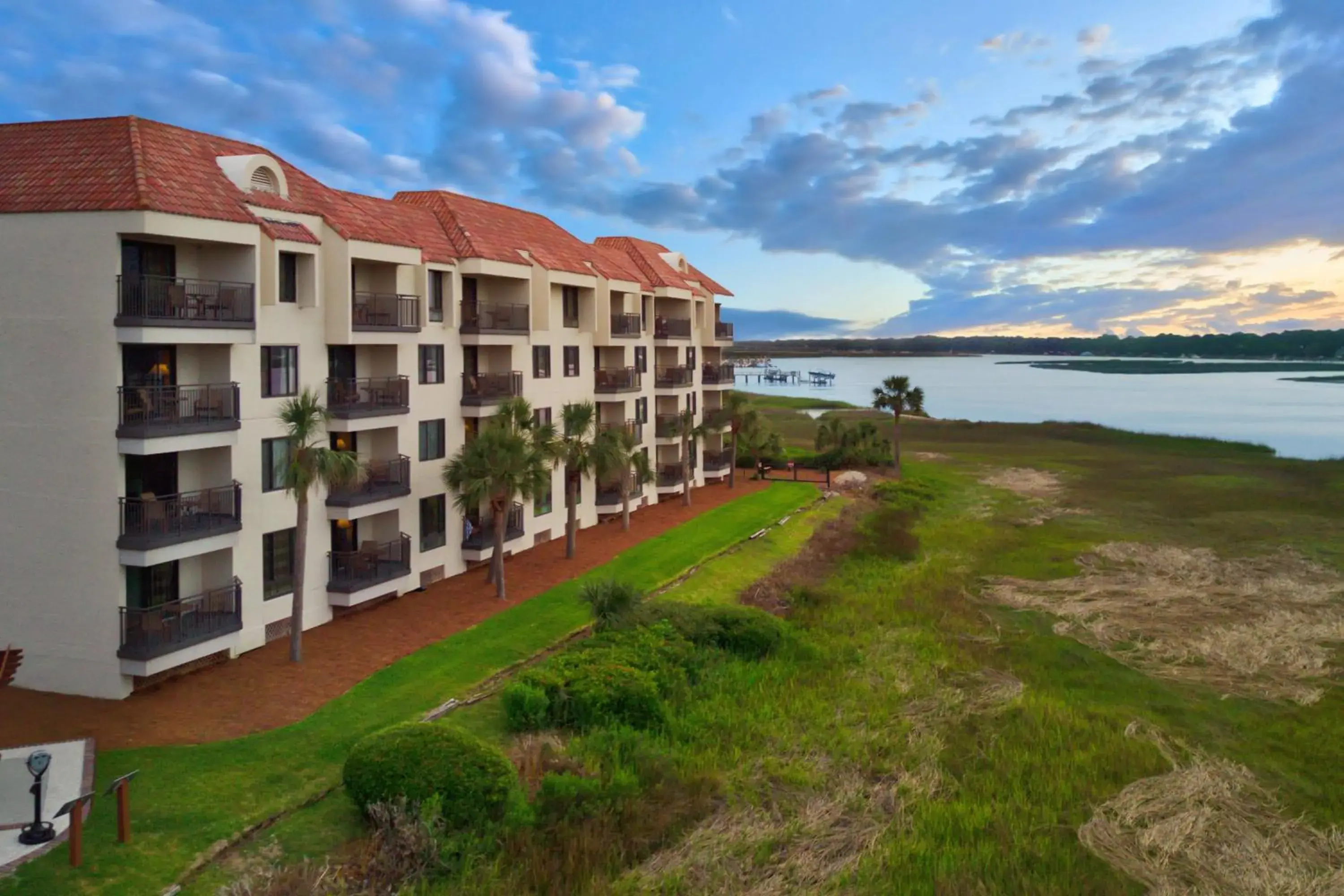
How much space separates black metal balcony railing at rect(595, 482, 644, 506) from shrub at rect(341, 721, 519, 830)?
92.3 ft

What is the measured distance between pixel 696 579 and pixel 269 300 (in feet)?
57.9

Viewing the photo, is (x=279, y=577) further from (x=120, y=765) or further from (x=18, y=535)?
(x=120, y=765)

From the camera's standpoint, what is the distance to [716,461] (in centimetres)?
5803

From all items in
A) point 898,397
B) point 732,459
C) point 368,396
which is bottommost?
point 732,459

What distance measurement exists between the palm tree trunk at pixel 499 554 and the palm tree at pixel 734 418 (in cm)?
2549

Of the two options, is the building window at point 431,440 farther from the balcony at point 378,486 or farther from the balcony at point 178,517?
the balcony at point 178,517

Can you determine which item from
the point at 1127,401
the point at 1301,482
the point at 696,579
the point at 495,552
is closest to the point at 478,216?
the point at 495,552

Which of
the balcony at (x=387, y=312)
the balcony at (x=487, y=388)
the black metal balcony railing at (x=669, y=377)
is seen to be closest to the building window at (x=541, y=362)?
the balcony at (x=487, y=388)

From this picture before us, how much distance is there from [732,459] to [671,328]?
9166 millimetres

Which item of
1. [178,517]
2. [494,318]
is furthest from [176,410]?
[494,318]

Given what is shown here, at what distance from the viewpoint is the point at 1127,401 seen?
530 ft

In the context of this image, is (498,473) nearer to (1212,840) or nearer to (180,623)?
(180,623)

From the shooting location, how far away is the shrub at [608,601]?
88.4 feet

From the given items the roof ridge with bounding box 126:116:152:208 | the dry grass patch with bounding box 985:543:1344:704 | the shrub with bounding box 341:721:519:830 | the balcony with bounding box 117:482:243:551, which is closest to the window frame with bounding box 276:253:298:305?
the roof ridge with bounding box 126:116:152:208
